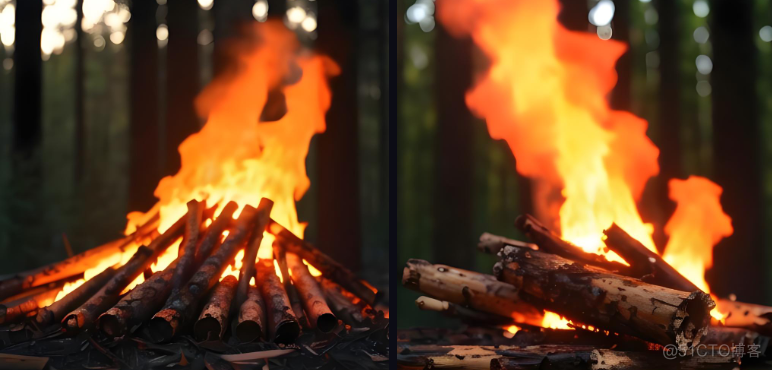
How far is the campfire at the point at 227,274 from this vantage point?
3.18 metres

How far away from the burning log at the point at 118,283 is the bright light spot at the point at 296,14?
313 cm

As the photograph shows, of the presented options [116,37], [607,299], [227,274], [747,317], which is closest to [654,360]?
[607,299]

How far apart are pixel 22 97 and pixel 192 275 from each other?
3.66 metres

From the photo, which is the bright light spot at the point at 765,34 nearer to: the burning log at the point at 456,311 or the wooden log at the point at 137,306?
the burning log at the point at 456,311

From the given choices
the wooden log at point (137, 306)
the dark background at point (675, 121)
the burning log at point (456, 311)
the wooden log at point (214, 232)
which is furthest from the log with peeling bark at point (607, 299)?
the dark background at point (675, 121)

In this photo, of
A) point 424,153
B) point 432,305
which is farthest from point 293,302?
point 424,153

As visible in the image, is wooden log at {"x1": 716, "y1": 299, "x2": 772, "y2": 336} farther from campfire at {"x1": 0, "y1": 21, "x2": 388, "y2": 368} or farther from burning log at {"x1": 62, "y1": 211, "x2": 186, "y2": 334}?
burning log at {"x1": 62, "y1": 211, "x2": 186, "y2": 334}

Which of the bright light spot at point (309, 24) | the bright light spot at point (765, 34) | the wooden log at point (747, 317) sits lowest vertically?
the wooden log at point (747, 317)

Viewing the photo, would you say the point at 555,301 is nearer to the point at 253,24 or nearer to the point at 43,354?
the point at 43,354

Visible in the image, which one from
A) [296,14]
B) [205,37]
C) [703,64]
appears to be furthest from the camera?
[205,37]

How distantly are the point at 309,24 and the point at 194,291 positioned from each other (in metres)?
4.20

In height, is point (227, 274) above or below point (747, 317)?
above

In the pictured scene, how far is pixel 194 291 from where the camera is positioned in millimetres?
3408

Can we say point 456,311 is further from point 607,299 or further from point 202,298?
point 202,298
